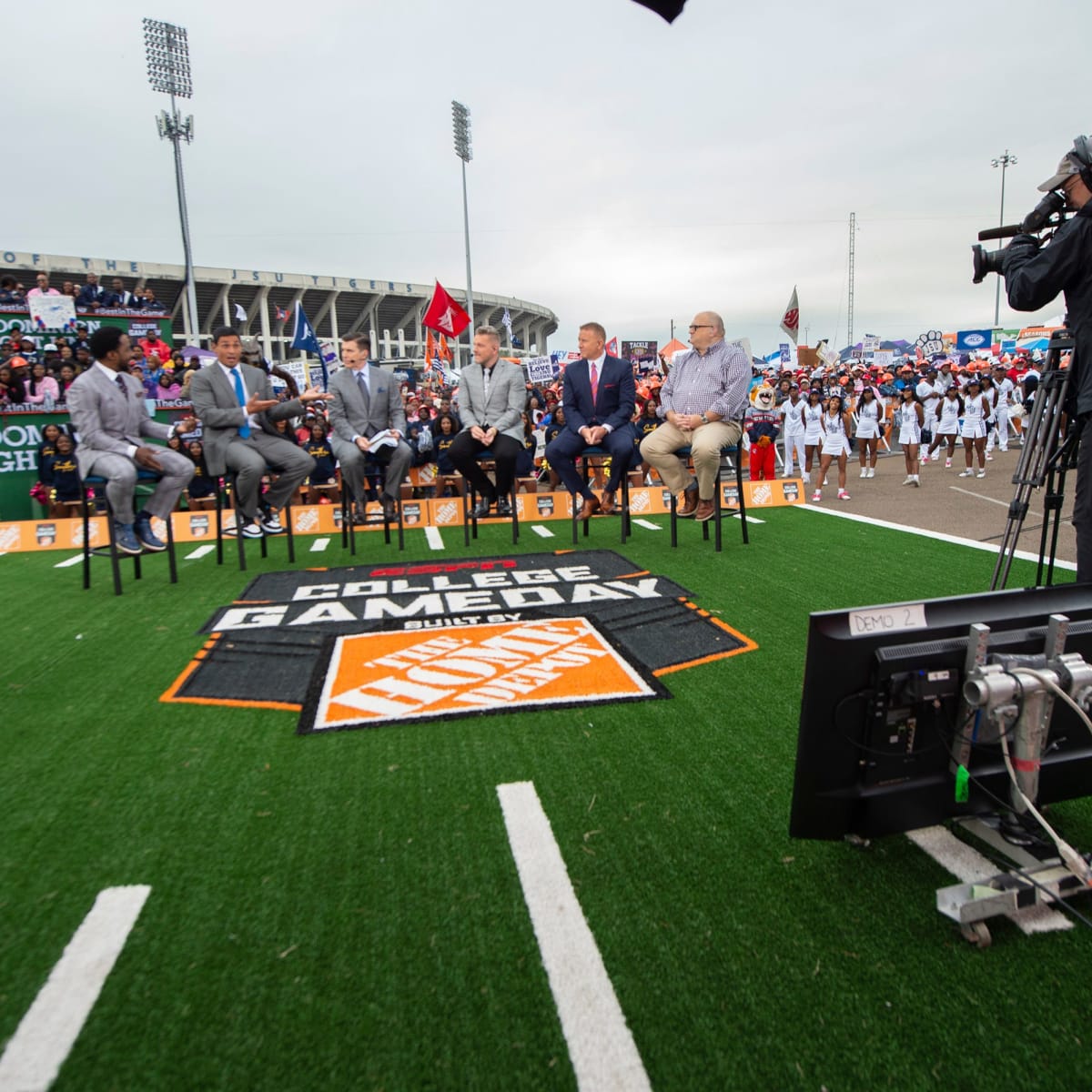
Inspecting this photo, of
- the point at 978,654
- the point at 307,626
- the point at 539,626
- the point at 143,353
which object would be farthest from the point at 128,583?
the point at 143,353

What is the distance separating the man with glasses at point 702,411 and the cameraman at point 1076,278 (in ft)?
10.8

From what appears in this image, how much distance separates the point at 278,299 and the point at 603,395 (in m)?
64.4

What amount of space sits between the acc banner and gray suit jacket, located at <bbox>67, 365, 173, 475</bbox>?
52.3 meters

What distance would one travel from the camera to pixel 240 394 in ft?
21.6

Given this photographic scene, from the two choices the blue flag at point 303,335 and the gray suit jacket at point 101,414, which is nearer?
the gray suit jacket at point 101,414

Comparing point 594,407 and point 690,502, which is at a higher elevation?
point 594,407

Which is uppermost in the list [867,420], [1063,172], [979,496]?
[1063,172]

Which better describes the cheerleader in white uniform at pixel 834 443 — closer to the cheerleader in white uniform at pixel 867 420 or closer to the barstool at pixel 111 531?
the cheerleader in white uniform at pixel 867 420

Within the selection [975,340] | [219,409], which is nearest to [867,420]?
[219,409]

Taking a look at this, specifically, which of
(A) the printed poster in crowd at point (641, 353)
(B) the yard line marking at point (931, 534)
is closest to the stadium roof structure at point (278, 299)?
(A) the printed poster in crowd at point (641, 353)

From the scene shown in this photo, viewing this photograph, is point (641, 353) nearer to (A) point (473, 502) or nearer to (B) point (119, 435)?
(A) point (473, 502)

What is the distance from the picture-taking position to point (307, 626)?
4.61 metres

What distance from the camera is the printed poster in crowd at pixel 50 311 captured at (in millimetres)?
13781

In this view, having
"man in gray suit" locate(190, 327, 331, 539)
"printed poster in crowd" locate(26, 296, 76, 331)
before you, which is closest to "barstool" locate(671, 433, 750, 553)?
"man in gray suit" locate(190, 327, 331, 539)
